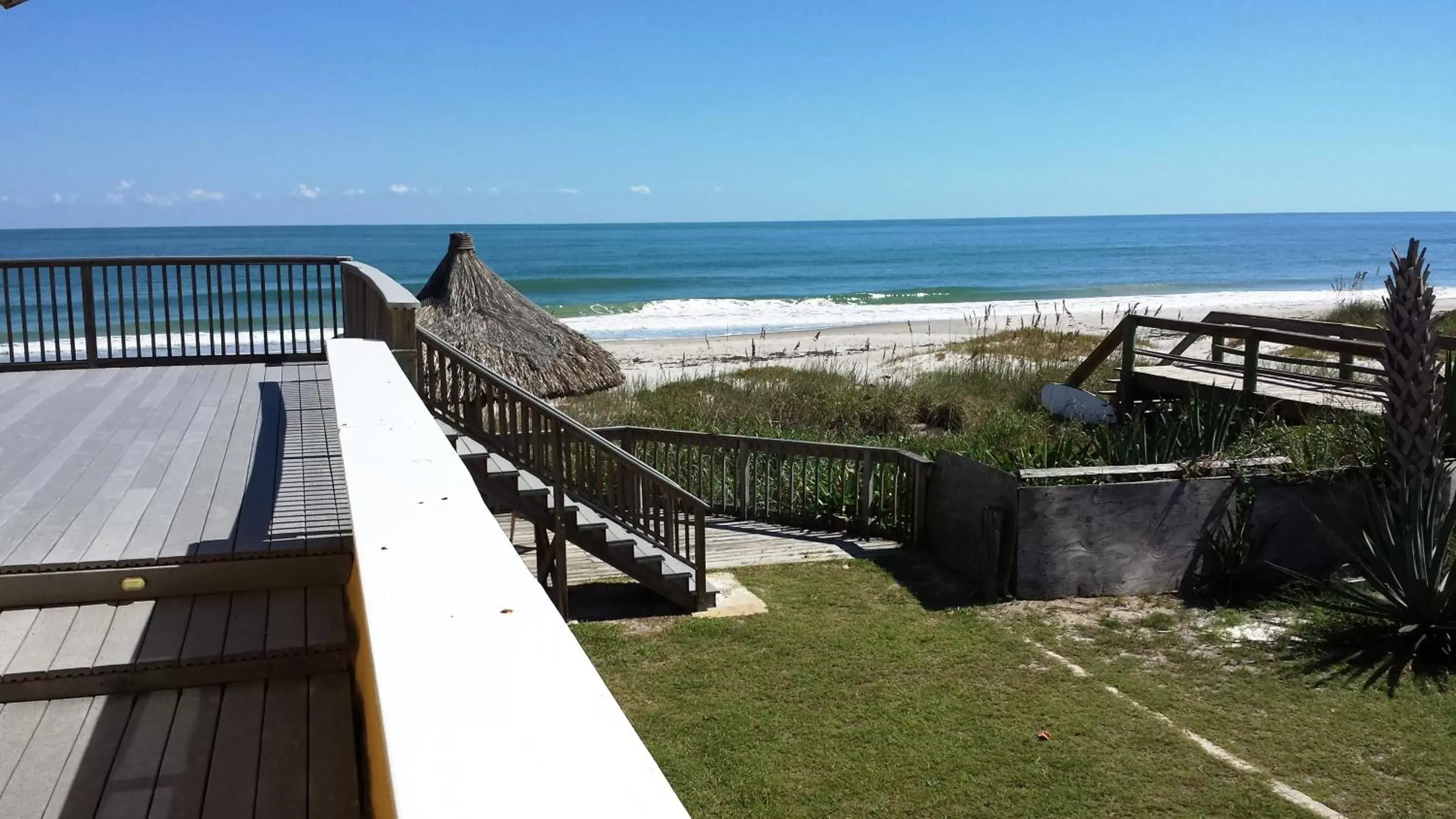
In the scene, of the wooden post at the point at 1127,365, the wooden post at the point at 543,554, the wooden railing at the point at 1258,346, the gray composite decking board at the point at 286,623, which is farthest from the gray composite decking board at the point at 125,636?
the wooden post at the point at 1127,365

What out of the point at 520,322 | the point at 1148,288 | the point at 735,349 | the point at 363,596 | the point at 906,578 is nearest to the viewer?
the point at 363,596

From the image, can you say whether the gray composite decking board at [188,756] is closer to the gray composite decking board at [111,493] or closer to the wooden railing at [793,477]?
the gray composite decking board at [111,493]

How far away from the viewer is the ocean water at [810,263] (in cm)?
4853

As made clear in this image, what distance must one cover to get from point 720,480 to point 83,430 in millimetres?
6102

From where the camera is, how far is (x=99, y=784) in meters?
3.10

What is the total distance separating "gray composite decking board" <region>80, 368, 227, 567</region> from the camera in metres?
4.21

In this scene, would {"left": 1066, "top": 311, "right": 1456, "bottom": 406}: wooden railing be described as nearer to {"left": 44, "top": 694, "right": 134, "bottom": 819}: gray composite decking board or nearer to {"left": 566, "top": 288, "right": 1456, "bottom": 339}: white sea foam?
{"left": 44, "top": 694, "right": 134, "bottom": 819}: gray composite decking board

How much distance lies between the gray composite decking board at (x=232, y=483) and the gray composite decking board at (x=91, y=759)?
2.42ft

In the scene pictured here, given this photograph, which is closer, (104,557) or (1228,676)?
(104,557)

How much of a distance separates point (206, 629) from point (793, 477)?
7.56m

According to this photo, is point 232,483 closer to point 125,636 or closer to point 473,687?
point 125,636

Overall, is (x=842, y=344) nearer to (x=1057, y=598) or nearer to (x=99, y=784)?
(x=1057, y=598)

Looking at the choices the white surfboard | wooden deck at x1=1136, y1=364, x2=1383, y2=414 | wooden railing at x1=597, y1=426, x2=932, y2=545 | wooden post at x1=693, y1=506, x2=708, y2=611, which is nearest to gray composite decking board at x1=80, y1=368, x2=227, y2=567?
wooden post at x1=693, y1=506, x2=708, y2=611

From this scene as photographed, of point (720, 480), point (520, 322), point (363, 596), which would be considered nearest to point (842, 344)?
point (520, 322)
